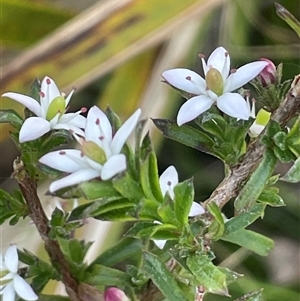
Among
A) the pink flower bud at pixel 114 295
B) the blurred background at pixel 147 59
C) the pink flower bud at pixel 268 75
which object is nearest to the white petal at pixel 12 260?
the pink flower bud at pixel 114 295

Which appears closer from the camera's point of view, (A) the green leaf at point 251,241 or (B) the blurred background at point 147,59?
(A) the green leaf at point 251,241

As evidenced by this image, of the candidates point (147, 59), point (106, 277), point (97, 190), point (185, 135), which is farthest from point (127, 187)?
point (147, 59)

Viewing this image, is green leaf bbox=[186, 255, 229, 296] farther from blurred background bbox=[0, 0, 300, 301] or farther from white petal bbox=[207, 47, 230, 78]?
→ blurred background bbox=[0, 0, 300, 301]

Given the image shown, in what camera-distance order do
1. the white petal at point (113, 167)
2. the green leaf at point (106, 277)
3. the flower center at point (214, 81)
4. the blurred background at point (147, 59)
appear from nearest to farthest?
the white petal at point (113, 167) < the flower center at point (214, 81) < the green leaf at point (106, 277) < the blurred background at point (147, 59)

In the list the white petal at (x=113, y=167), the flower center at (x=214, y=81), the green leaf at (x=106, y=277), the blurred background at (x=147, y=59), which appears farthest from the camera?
the blurred background at (x=147, y=59)

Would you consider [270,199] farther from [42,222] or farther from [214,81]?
[42,222]

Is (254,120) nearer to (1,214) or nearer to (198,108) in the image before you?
(198,108)

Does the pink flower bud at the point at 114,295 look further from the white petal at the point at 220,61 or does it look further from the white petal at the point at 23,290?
the white petal at the point at 220,61
